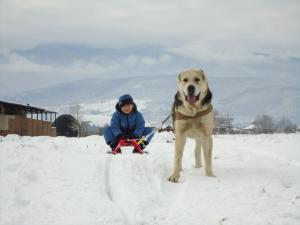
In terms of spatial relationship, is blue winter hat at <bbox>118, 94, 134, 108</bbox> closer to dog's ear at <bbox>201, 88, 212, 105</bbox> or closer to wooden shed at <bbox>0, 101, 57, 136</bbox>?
dog's ear at <bbox>201, 88, 212, 105</bbox>

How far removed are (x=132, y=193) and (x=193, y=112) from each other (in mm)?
2470

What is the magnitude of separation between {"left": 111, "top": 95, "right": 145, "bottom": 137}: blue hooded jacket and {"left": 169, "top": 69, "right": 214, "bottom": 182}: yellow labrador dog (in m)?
3.25

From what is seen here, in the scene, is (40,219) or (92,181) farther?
(92,181)

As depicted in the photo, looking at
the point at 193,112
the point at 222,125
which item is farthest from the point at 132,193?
the point at 222,125

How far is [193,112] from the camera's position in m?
7.59

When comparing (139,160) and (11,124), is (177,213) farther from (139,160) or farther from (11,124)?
(11,124)

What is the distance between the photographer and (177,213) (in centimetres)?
485

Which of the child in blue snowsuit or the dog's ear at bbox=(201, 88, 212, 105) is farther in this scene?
the child in blue snowsuit

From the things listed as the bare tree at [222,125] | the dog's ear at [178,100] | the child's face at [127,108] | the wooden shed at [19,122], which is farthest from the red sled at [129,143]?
the bare tree at [222,125]

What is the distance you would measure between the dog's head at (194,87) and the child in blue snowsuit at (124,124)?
3.30 meters

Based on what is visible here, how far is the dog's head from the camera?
7.47m

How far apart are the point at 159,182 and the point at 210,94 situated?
2.21m

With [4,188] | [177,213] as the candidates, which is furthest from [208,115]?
[4,188]

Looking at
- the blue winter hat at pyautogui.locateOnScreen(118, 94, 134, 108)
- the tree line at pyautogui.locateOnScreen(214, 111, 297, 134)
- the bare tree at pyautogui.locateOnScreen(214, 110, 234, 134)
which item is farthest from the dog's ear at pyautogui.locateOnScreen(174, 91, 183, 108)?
the bare tree at pyautogui.locateOnScreen(214, 110, 234, 134)
